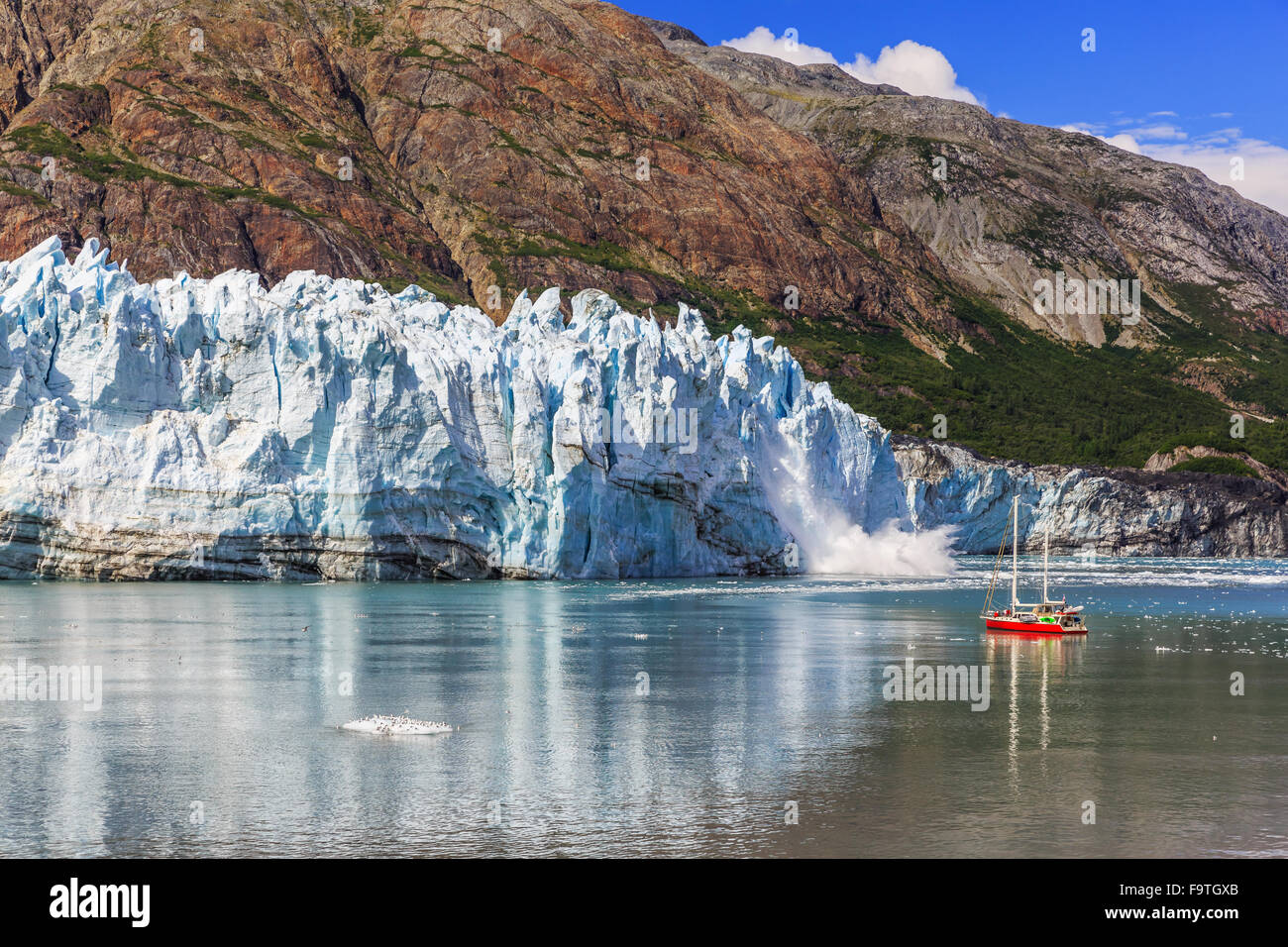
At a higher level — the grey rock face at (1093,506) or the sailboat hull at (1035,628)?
the grey rock face at (1093,506)

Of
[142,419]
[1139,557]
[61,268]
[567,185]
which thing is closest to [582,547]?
[142,419]

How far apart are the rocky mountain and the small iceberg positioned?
102175 millimetres

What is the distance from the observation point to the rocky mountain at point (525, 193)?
12269cm

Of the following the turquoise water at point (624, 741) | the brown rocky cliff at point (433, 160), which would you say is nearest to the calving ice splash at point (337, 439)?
the turquoise water at point (624, 741)

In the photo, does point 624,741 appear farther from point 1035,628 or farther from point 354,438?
point 354,438

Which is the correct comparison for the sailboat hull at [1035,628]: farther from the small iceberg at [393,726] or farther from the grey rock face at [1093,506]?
the grey rock face at [1093,506]

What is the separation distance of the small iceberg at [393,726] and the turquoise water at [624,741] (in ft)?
1.08

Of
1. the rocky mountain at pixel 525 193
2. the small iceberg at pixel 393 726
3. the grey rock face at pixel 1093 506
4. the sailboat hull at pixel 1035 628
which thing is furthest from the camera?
the rocky mountain at pixel 525 193

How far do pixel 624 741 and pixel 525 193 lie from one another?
13299 cm

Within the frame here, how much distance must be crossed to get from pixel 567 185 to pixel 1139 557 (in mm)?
74604

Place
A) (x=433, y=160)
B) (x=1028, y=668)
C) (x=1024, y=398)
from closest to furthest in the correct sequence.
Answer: (x=1028, y=668), (x=1024, y=398), (x=433, y=160)

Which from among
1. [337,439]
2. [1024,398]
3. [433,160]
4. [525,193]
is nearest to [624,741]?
[337,439]

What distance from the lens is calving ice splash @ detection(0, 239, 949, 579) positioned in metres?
44.7

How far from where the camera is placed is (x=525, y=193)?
147 m
